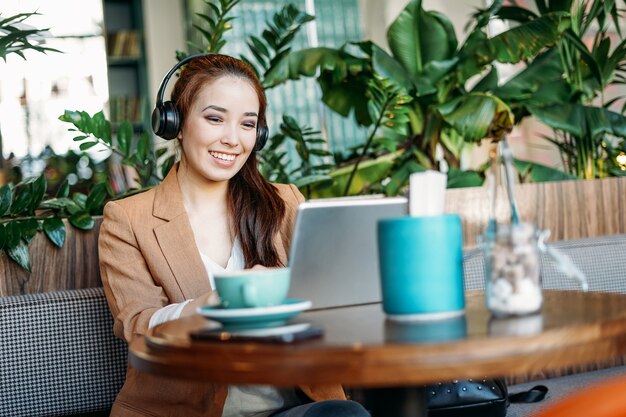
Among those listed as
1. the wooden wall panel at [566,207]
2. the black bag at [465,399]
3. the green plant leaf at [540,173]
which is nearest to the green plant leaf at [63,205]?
the black bag at [465,399]

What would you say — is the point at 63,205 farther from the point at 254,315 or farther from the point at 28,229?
the point at 254,315

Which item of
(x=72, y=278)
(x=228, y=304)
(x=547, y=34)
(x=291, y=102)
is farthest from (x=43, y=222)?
(x=291, y=102)

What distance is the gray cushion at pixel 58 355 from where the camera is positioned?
6.99 ft

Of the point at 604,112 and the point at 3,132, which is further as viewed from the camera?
the point at 3,132

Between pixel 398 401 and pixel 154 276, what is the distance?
2.37 feet

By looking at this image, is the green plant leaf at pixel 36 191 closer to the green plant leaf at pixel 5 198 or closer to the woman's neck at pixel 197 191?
the green plant leaf at pixel 5 198

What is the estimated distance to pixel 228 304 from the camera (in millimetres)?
1273

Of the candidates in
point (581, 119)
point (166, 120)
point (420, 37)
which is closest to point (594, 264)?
point (581, 119)

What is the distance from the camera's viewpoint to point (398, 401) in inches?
55.3

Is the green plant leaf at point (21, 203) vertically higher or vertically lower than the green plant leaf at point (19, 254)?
higher

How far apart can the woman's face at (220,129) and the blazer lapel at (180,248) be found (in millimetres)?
115

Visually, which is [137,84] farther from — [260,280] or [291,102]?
[260,280]

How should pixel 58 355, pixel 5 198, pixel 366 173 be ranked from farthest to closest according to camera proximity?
pixel 366 173
pixel 5 198
pixel 58 355

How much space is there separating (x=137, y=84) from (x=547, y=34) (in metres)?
5.28
